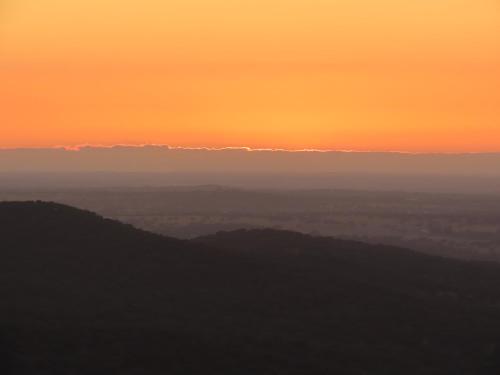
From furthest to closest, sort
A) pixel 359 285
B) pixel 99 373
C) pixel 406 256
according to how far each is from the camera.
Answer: pixel 406 256 → pixel 359 285 → pixel 99 373

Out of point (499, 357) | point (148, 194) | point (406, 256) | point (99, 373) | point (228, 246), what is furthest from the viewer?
point (148, 194)

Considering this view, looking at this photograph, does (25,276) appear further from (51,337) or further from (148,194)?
(148,194)

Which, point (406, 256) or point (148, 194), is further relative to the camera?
point (148, 194)

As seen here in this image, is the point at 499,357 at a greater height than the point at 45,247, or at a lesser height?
lesser

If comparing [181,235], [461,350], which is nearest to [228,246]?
[461,350]


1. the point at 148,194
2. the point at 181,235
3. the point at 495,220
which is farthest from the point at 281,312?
the point at 148,194

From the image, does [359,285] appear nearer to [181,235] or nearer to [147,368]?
[147,368]
